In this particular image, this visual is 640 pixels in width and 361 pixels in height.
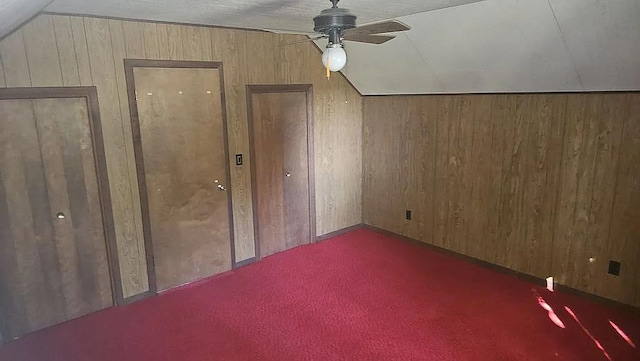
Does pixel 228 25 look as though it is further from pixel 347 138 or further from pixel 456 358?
pixel 456 358

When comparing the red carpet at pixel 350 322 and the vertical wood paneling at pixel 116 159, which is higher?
the vertical wood paneling at pixel 116 159

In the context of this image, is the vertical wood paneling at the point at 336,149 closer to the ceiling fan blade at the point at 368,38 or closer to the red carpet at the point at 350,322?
the red carpet at the point at 350,322

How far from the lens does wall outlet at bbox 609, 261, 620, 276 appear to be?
324cm

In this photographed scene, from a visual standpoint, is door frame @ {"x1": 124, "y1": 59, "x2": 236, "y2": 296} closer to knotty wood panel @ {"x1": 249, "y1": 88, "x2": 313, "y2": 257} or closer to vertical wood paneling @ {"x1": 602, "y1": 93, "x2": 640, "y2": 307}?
knotty wood panel @ {"x1": 249, "y1": 88, "x2": 313, "y2": 257}

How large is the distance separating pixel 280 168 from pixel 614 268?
3076mm

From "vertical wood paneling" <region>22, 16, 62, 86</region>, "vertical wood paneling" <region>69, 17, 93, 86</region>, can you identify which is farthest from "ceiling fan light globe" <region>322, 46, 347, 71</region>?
"vertical wood paneling" <region>22, 16, 62, 86</region>

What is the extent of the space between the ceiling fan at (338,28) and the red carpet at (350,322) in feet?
6.29

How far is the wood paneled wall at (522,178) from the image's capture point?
10.4 feet

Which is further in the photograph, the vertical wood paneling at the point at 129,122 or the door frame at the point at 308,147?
the door frame at the point at 308,147

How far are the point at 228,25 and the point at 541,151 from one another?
2931mm

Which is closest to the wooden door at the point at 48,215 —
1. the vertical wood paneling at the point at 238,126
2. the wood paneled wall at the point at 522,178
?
the vertical wood paneling at the point at 238,126

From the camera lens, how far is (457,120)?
4.12m

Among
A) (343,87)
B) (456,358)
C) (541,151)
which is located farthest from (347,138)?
(456,358)

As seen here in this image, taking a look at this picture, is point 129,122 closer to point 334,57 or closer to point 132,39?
point 132,39
